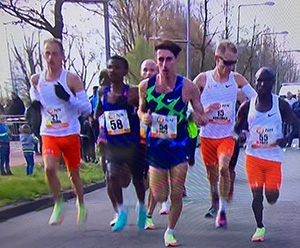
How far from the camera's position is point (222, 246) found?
2287 millimetres

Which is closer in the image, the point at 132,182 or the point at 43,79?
the point at 43,79

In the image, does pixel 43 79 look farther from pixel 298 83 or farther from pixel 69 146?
pixel 298 83

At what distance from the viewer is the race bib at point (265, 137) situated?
2.18 meters

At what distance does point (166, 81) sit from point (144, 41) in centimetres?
34

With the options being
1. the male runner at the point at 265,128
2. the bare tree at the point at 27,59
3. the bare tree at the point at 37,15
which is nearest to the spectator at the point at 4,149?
the bare tree at the point at 27,59

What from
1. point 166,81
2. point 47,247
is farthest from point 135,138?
point 47,247

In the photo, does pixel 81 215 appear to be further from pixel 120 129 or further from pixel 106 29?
pixel 106 29

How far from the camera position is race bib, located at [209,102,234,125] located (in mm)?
2217

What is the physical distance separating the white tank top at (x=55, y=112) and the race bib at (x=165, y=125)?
516 millimetres

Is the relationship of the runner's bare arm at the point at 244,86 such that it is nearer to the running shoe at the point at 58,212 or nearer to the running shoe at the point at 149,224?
the running shoe at the point at 149,224

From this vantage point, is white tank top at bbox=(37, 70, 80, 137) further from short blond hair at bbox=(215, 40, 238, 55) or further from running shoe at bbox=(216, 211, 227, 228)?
running shoe at bbox=(216, 211, 227, 228)

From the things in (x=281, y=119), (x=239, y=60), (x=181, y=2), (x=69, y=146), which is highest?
(x=181, y=2)

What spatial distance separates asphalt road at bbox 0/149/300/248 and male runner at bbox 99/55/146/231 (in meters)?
0.28

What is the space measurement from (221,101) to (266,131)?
331mm
